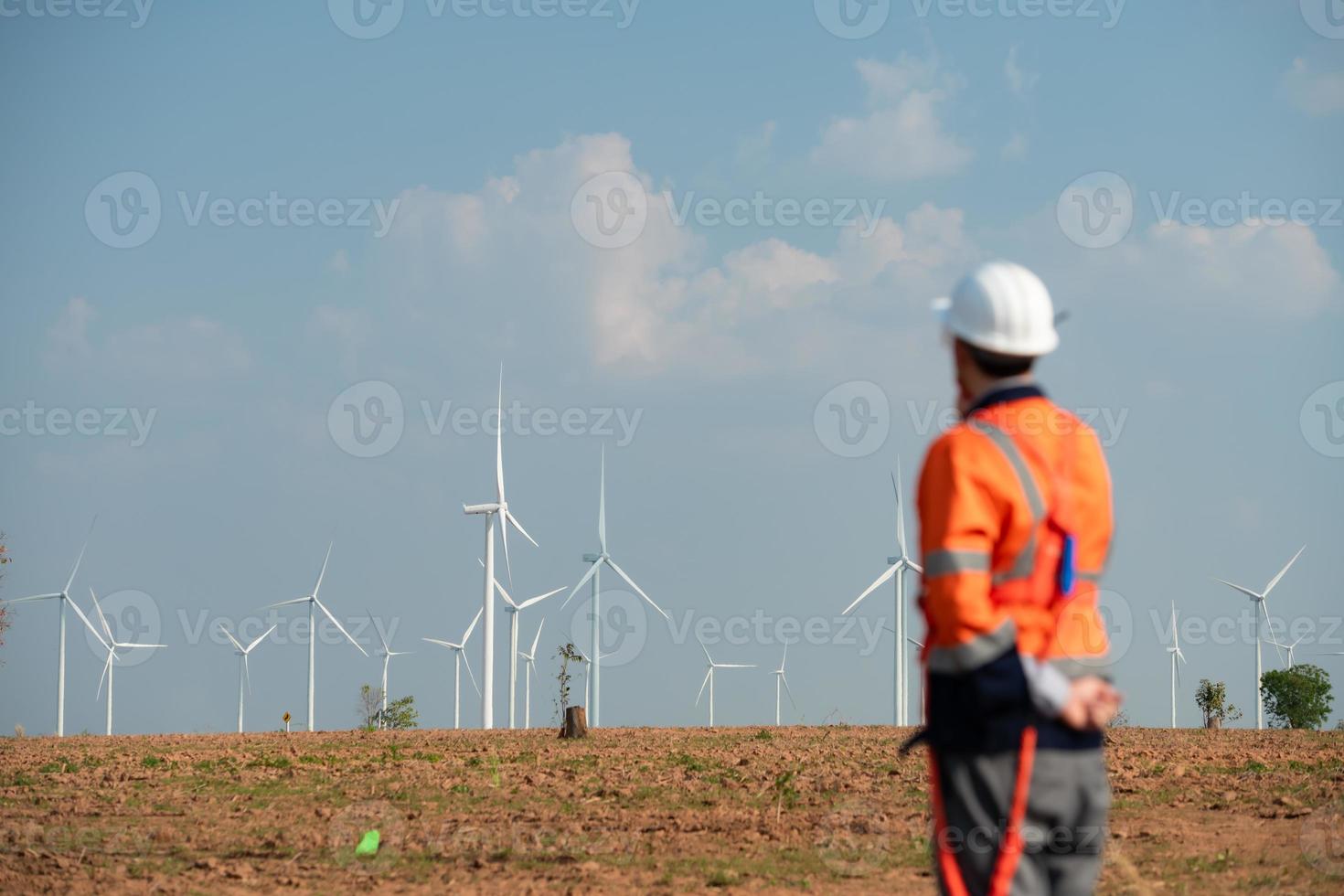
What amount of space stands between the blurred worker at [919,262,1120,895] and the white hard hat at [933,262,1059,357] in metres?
0.20

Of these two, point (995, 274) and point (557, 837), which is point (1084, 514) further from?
point (557, 837)

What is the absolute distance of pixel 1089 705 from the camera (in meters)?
4.15

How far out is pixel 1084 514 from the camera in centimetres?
Result: 436

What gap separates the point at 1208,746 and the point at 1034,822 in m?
18.8

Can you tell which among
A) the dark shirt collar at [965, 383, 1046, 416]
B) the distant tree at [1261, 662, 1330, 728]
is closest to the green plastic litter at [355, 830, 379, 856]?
the dark shirt collar at [965, 383, 1046, 416]

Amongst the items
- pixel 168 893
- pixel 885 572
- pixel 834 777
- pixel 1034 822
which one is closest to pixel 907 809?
pixel 834 777

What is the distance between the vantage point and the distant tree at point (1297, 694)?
220 feet

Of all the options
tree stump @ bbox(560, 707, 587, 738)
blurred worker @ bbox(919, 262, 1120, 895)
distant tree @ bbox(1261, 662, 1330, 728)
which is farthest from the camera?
distant tree @ bbox(1261, 662, 1330, 728)

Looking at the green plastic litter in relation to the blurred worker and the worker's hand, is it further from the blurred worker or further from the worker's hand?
the worker's hand

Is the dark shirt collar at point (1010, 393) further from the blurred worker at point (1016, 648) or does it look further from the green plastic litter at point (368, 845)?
the green plastic litter at point (368, 845)

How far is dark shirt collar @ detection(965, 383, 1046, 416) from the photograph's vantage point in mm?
4453

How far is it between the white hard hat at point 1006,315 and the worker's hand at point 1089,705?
1087 mm

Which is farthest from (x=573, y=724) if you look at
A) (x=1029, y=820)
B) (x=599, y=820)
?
(x=1029, y=820)

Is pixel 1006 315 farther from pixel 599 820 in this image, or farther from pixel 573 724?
pixel 573 724
